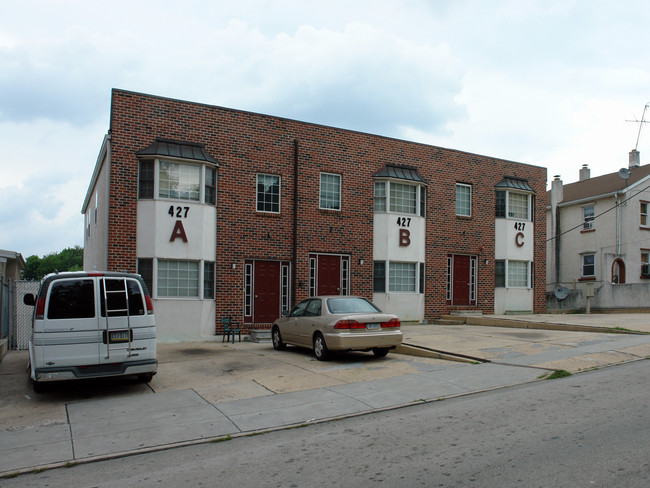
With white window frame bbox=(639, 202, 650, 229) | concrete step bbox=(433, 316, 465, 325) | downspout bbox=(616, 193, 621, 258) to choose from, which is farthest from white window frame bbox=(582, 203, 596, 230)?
concrete step bbox=(433, 316, 465, 325)

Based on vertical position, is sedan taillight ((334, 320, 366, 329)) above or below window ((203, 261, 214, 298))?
below

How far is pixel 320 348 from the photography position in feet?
38.5

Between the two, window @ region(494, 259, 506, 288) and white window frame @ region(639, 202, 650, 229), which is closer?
window @ region(494, 259, 506, 288)

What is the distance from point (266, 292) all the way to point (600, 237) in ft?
67.7

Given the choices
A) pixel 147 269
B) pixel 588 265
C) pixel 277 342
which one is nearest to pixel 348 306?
pixel 277 342

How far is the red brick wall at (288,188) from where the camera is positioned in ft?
50.8

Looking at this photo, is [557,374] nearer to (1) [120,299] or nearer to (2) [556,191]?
(1) [120,299]

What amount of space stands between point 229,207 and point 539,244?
13.6m

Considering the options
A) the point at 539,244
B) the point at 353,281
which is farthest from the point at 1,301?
the point at 539,244

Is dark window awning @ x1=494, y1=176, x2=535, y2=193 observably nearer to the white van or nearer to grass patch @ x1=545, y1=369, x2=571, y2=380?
grass patch @ x1=545, y1=369, x2=571, y2=380

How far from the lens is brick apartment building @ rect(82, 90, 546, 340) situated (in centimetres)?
1560

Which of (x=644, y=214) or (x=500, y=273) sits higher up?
(x=644, y=214)

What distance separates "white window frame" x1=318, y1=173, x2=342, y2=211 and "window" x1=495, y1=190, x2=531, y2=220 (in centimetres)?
736

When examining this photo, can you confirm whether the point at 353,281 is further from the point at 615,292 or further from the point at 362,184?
the point at 615,292
